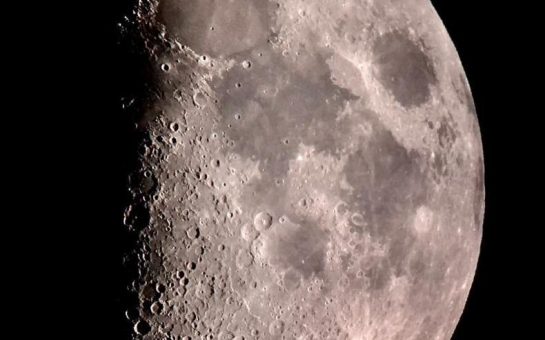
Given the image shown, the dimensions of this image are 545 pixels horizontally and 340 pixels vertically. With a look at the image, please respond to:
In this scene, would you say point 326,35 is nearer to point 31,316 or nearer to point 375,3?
point 375,3

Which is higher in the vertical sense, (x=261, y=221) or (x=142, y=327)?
(x=261, y=221)

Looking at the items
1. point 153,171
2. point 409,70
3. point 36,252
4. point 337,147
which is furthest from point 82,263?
point 409,70

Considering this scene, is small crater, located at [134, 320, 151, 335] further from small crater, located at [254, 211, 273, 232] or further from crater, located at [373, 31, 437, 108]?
crater, located at [373, 31, 437, 108]

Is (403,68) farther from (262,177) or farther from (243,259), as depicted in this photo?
(243,259)

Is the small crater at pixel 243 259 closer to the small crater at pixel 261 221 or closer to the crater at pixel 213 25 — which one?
the small crater at pixel 261 221

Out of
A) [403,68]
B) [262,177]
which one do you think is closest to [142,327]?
[262,177]
